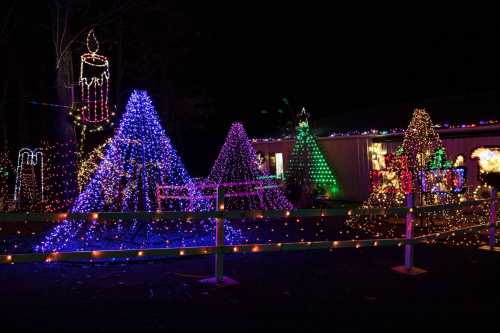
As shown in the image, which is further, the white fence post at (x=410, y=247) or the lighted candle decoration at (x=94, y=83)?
the lighted candle decoration at (x=94, y=83)

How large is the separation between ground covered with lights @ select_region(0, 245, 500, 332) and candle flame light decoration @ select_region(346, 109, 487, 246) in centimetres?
385

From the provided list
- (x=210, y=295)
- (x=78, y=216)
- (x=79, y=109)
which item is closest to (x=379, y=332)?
(x=210, y=295)

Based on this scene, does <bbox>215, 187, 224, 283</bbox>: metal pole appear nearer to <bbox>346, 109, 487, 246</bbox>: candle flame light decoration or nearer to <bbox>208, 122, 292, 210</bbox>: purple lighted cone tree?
<bbox>346, 109, 487, 246</bbox>: candle flame light decoration

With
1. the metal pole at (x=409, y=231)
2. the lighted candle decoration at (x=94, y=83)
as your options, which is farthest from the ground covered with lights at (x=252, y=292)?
the lighted candle decoration at (x=94, y=83)

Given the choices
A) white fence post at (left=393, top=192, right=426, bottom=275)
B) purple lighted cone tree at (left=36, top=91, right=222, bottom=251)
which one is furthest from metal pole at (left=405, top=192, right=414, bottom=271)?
purple lighted cone tree at (left=36, top=91, right=222, bottom=251)

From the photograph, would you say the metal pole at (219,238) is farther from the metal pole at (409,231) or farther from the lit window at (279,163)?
the lit window at (279,163)

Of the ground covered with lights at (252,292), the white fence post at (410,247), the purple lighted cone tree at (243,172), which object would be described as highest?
the purple lighted cone tree at (243,172)

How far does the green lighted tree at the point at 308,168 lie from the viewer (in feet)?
66.0

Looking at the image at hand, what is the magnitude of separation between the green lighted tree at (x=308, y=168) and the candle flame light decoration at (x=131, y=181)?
806 cm

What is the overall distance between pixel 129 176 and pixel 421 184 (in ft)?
24.4

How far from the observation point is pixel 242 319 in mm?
5770

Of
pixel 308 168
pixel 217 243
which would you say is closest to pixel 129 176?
pixel 217 243

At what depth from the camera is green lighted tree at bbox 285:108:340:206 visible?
20.1m

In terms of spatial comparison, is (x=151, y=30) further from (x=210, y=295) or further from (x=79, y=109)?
(x=210, y=295)
